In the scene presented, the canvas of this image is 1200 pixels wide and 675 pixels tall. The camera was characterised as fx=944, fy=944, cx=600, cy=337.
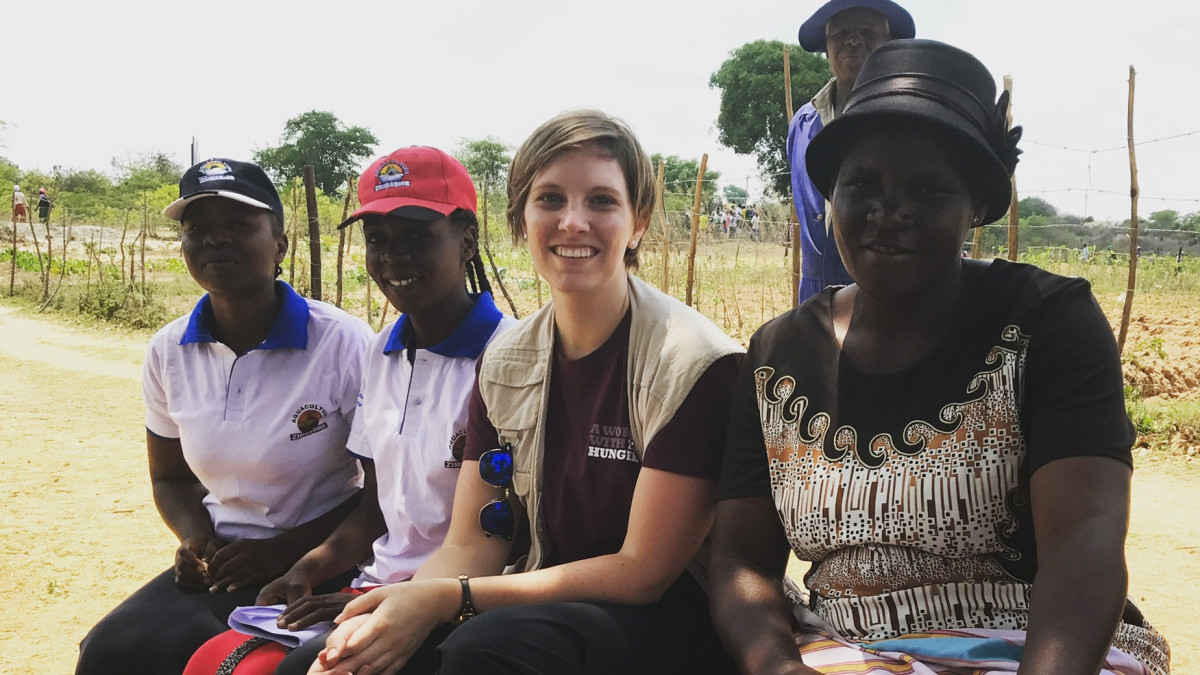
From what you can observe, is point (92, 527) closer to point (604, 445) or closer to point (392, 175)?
point (392, 175)

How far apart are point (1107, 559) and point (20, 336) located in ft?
49.2

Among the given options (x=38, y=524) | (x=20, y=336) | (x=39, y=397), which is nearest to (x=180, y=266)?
(x=20, y=336)

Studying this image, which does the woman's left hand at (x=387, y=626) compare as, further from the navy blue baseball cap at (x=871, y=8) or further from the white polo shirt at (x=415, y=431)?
the navy blue baseball cap at (x=871, y=8)

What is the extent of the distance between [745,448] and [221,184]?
1.76 metres

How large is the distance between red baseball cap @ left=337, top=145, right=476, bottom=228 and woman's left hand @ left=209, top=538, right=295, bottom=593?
950 millimetres

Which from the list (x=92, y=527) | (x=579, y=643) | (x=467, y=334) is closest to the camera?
(x=579, y=643)

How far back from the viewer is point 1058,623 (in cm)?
141

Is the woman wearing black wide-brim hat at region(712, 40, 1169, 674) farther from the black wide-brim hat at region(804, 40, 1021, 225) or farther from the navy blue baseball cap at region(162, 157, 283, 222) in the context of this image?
the navy blue baseball cap at region(162, 157, 283, 222)

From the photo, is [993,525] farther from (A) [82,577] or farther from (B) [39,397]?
(B) [39,397]

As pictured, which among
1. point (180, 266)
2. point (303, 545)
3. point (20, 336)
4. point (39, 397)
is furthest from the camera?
point (180, 266)

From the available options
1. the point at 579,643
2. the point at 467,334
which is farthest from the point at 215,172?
the point at 579,643

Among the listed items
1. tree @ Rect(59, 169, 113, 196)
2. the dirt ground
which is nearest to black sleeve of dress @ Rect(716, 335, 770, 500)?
the dirt ground

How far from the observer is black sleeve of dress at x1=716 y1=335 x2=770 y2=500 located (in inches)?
71.6

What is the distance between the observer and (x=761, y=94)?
36406 millimetres
